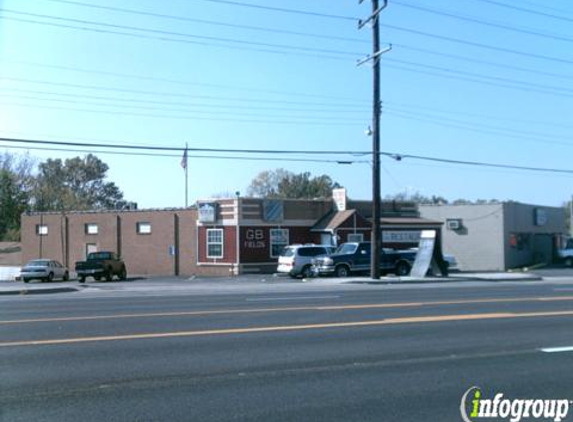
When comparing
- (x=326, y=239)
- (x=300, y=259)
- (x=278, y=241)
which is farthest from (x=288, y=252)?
(x=326, y=239)

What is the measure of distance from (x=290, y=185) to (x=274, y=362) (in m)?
94.3

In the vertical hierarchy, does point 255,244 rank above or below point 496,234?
below

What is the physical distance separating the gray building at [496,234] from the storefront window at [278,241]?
17408 mm

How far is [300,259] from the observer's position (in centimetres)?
3438

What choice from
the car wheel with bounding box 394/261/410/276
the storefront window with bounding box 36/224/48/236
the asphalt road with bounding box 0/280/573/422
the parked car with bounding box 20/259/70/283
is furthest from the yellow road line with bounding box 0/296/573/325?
the storefront window with bounding box 36/224/48/236

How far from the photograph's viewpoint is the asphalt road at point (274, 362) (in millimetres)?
7031

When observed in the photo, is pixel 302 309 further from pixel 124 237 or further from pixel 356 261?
pixel 124 237

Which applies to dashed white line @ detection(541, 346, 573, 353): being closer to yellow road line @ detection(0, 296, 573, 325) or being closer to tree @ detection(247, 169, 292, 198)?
yellow road line @ detection(0, 296, 573, 325)

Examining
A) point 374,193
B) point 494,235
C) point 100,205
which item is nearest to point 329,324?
point 374,193

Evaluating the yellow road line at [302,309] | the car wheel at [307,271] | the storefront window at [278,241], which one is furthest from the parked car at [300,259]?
the yellow road line at [302,309]

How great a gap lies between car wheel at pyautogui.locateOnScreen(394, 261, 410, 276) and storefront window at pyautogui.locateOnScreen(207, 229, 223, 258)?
11902mm

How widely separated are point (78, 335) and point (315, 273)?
22.4 metres

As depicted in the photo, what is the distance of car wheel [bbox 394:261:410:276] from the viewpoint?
35.4 metres

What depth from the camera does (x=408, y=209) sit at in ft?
160
